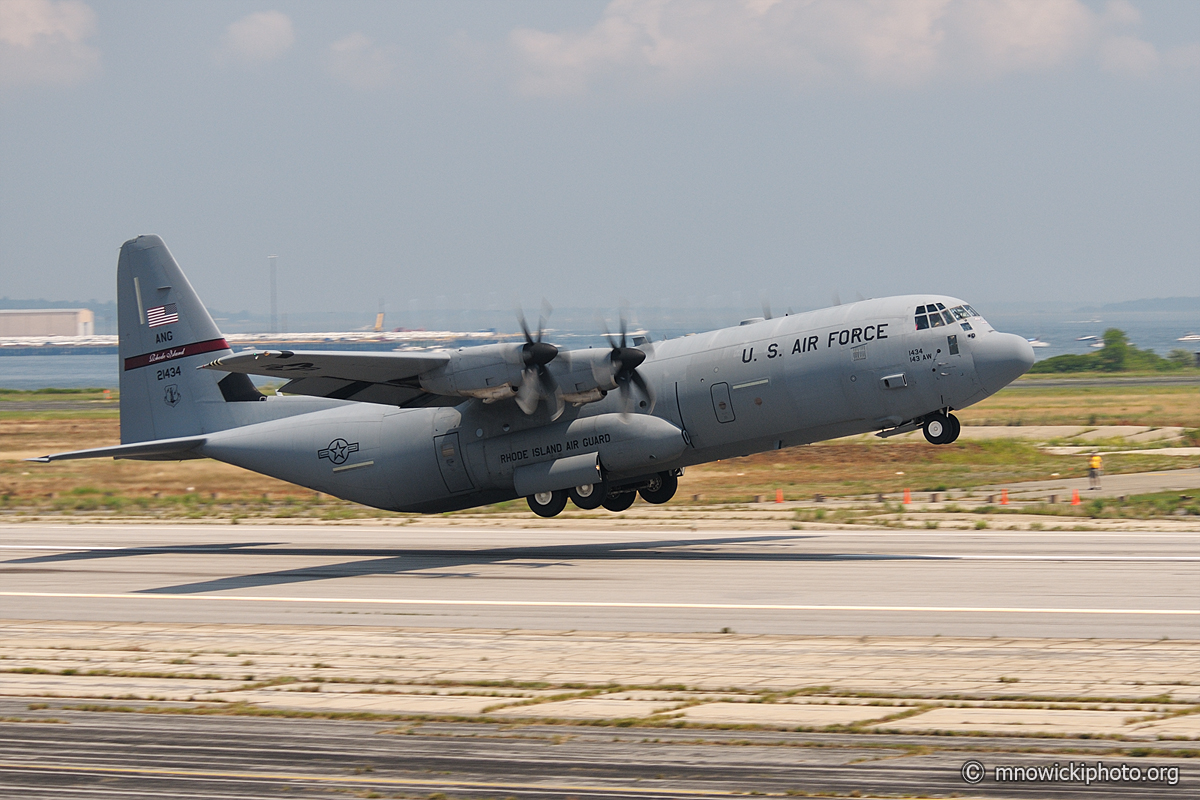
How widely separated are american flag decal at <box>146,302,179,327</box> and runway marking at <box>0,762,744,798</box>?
23.0m

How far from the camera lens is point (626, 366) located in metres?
27.3

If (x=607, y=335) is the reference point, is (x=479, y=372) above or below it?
below

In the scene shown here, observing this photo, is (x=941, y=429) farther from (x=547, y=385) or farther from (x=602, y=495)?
(x=547, y=385)

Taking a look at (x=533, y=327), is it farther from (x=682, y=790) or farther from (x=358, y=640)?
(x=682, y=790)

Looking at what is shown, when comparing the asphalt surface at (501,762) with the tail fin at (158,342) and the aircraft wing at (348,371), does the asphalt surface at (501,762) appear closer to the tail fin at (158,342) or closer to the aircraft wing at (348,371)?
the aircraft wing at (348,371)

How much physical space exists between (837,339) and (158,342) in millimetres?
18149

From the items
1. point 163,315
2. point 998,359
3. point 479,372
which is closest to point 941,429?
point 998,359

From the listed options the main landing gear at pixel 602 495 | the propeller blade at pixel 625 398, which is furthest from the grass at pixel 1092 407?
the propeller blade at pixel 625 398

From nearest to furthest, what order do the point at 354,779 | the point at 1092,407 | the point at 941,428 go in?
the point at 354,779 → the point at 941,428 → the point at 1092,407

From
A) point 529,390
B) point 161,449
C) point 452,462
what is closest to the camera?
point 529,390

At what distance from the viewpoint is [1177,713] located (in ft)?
41.4

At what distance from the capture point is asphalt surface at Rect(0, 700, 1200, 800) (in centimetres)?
1045

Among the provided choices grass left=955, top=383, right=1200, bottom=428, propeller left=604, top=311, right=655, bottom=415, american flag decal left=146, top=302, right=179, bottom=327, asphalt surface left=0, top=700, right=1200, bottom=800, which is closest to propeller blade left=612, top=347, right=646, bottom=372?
propeller left=604, top=311, right=655, bottom=415

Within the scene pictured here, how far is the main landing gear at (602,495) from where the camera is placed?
93.7 feet
